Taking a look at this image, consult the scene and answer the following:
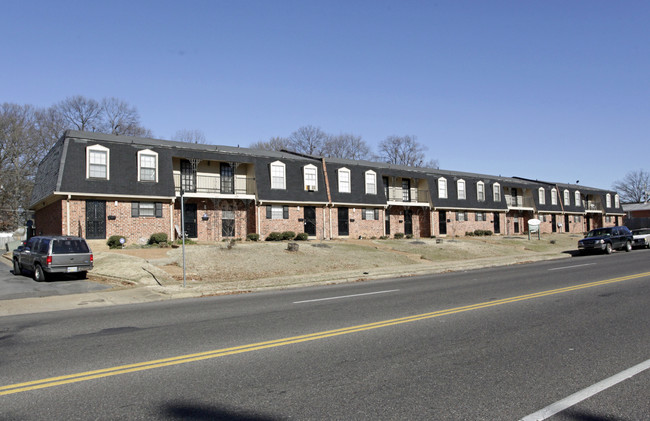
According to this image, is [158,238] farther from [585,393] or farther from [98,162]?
[585,393]

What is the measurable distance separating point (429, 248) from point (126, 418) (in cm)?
2705

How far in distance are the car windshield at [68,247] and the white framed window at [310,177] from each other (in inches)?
673

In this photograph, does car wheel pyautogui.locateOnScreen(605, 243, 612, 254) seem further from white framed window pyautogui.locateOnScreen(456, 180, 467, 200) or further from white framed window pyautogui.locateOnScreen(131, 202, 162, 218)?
white framed window pyautogui.locateOnScreen(131, 202, 162, 218)

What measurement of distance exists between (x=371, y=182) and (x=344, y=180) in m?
2.71

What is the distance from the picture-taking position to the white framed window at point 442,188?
41406mm

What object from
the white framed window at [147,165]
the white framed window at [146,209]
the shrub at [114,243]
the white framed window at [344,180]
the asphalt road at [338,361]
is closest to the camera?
the asphalt road at [338,361]

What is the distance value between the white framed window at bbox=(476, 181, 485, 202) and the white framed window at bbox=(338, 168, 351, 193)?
16.1 metres

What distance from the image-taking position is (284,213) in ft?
104

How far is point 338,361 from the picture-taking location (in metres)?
5.91

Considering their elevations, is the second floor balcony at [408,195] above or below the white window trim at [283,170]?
below

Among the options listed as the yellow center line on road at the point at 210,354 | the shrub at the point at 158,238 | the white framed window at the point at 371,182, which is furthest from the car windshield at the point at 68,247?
the white framed window at the point at 371,182

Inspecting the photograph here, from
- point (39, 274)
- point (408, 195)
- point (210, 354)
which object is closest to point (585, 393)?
point (210, 354)

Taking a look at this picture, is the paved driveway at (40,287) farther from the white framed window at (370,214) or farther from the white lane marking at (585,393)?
the white framed window at (370,214)

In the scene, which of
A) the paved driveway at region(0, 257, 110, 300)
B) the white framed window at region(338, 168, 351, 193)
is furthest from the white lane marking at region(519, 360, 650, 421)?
the white framed window at region(338, 168, 351, 193)
